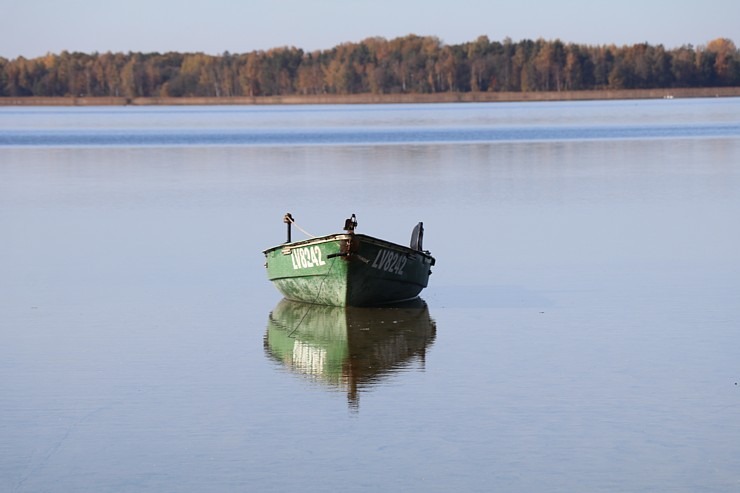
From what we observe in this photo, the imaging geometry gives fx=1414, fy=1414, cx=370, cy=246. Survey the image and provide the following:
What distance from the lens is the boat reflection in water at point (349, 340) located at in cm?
1454

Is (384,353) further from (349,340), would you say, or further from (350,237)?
(350,237)

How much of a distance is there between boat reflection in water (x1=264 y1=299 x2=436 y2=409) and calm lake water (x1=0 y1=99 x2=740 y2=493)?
55 millimetres

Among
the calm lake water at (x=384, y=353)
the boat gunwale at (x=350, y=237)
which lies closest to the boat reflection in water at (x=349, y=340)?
the calm lake water at (x=384, y=353)

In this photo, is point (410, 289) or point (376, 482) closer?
point (376, 482)

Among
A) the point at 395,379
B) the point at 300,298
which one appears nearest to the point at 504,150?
the point at 300,298

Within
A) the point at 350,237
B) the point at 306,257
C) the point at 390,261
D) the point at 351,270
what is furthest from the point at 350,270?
the point at 306,257

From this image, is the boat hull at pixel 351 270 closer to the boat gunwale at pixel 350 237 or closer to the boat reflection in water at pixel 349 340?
the boat gunwale at pixel 350 237

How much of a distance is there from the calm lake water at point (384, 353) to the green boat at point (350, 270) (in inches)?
13.2

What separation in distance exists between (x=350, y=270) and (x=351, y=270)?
0.01m

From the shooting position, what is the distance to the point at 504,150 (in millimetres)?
61688

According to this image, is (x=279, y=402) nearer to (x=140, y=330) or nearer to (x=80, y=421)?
(x=80, y=421)

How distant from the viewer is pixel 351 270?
1827cm

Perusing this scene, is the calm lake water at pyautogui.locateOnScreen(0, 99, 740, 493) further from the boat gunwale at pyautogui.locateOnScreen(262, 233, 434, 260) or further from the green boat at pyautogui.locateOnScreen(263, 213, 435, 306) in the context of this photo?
the boat gunwale at pyautogui.locateOnScreen(262, 233, 434, 260)

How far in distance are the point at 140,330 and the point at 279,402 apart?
15.1ft
